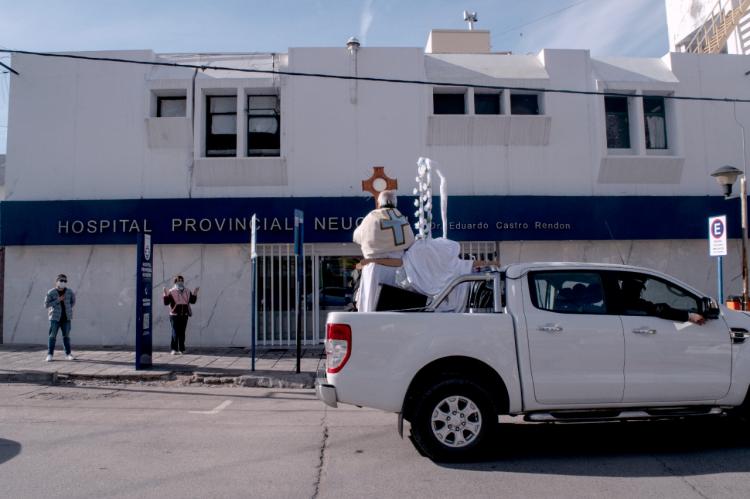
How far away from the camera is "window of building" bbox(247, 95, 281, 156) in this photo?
554 inches

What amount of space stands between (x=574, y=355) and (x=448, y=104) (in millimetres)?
10200

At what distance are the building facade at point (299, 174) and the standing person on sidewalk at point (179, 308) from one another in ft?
3.40

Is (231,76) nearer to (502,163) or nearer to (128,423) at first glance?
(502,163)

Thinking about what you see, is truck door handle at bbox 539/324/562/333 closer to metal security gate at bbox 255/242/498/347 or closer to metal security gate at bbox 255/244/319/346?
metal security gate at bbox 255/242/498/347

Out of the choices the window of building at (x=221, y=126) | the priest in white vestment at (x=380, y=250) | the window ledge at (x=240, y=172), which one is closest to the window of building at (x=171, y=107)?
the window of building at (x=221, y=126)

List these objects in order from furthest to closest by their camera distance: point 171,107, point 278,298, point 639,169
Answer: point 171,107 → point 639,169 → point 278,298

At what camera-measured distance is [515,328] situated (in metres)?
5.30

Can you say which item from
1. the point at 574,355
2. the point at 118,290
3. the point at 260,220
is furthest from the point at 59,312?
the point at 574,355

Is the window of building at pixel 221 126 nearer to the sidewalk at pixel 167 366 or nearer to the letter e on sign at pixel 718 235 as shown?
the sidewalk at pixel 167 366

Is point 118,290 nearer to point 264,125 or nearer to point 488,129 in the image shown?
point 264,125

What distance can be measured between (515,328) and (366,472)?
182cm

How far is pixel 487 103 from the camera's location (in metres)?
14.5

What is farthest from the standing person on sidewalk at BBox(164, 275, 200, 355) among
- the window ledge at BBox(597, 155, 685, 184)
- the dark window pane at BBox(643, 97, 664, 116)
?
the dark window pane at BBox(643, 97, 664, 116)

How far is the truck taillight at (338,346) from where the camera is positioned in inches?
204
